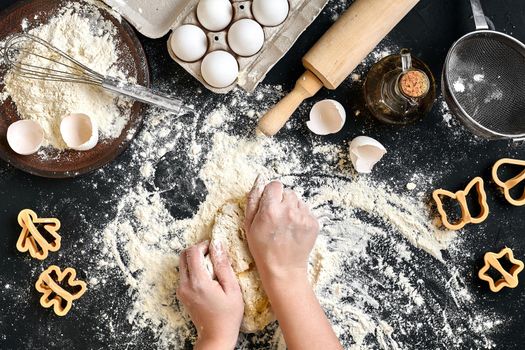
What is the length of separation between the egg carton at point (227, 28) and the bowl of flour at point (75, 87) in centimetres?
4

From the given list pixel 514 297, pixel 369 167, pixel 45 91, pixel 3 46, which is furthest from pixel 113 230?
pixel 514 297

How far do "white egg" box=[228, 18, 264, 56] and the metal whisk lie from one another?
0.60ft

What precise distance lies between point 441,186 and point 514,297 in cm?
31

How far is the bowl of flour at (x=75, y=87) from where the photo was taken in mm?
1205

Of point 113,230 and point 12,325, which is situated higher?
point 113,230

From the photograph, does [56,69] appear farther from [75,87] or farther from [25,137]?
[25,137]

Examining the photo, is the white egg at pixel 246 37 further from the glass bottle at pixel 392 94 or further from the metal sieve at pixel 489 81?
the metal sieve at pixel 489 81

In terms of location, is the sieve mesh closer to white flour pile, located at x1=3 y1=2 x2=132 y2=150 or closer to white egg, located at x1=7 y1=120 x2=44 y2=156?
white flour pile, located at x1=3 y1=2 x2=132 y2=150

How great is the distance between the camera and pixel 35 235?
123 centimetres

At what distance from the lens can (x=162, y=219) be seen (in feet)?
4.21

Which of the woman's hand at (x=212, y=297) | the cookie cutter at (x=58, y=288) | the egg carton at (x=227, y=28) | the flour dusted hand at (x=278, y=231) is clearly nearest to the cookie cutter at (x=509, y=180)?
the flour dusted hand at (x=278, y=231)

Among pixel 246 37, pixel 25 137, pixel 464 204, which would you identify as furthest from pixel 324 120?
pixel 25 137

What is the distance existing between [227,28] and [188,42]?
3.7 inches

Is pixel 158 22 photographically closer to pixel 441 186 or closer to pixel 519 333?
pixel 441 186
